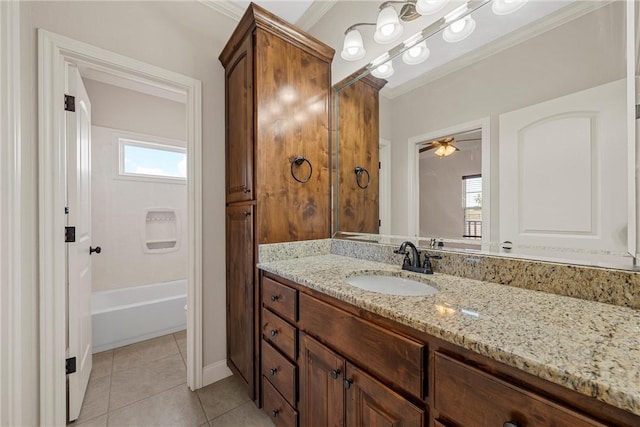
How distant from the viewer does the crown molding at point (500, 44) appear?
2.94 feet

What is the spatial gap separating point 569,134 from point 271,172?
4.30 feet

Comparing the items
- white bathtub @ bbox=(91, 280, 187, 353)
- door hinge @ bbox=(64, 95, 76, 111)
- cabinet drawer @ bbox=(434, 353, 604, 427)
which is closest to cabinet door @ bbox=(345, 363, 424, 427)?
cabinet drawer @ bbox=(434, 353, 604, 427)

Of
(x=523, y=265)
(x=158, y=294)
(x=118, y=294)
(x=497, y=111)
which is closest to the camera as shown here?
(x=523, y=265)

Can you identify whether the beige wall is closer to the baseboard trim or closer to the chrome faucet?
the baseboard trim

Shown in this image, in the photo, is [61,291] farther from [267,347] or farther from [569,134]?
[569,134]

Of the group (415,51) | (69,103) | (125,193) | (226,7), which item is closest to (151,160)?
(125,193)

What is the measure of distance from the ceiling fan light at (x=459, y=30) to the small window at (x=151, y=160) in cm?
314

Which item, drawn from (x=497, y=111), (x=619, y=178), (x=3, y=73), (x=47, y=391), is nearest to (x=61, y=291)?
(x=47, y=391)

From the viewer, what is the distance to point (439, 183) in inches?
52.2

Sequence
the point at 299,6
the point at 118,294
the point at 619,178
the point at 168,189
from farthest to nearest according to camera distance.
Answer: the point at 168,189 → the point at 118,294 → the point at 299,6 → the point at 619,178

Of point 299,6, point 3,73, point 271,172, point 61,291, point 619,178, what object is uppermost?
point 299,6

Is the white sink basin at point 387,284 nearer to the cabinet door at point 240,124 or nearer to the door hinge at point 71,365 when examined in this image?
the cabinet door at point 240,124

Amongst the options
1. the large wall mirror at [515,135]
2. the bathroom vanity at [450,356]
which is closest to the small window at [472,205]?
the large wall mirror at [515,135]

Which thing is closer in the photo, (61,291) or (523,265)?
(523,265)
